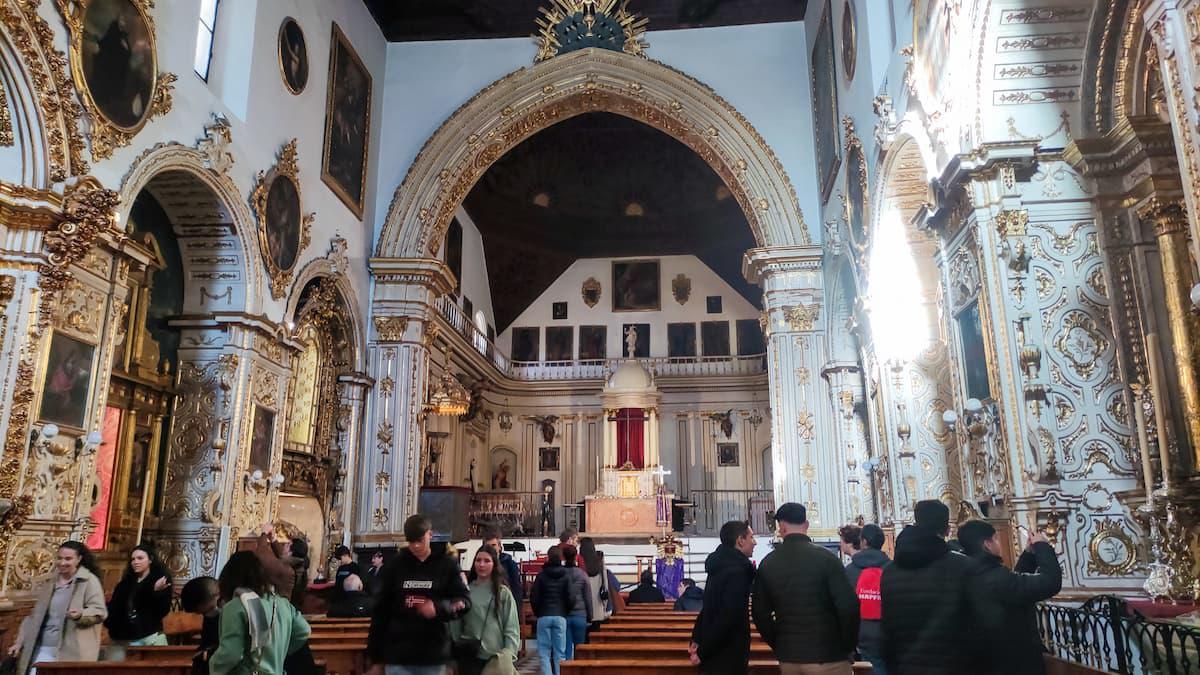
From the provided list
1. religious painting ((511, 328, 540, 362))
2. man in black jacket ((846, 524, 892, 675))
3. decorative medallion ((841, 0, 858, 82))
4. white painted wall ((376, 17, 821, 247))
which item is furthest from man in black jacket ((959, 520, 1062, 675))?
religious painting ((511, 328, 540, 362))

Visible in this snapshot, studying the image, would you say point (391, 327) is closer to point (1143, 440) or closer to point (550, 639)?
point (550, 639)

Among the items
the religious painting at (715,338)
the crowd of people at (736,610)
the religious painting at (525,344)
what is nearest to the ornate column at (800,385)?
the crowd of people at (736,610)

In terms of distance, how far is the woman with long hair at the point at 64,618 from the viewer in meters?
5.20

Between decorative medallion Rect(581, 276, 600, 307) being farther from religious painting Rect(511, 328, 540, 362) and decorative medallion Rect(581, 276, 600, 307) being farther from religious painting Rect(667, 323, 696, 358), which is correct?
religious painting Rect(667, 323, 696, 358)

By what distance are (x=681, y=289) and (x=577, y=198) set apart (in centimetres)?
516

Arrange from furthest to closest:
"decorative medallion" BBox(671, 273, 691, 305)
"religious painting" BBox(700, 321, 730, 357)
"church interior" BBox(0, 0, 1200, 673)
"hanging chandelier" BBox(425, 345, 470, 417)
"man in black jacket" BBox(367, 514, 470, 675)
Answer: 1. "decorative medallion" BBox(671, 273, 691, 305)
2. "religious painting" BBox(700, 321, 730, 357)
3. "hanging chandelier" BBox(425, 345, 470, 417)
4. "church interior" BBox(0, 0, 1200, 673)
5. "man in black jacket" BBox(367, 514, 470, 675)

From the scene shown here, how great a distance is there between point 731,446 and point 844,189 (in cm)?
1449

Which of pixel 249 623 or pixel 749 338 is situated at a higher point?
pixel 749 338

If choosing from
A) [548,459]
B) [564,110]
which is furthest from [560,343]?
[564,110]

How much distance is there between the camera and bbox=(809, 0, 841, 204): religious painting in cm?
1413

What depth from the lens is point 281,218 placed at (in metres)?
12.6

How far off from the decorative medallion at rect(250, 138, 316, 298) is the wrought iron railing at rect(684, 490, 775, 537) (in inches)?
620

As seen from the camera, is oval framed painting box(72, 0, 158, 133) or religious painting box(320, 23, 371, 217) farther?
religious painting box(320, 23, 371, 217)

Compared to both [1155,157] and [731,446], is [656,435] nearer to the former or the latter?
[731,446]
